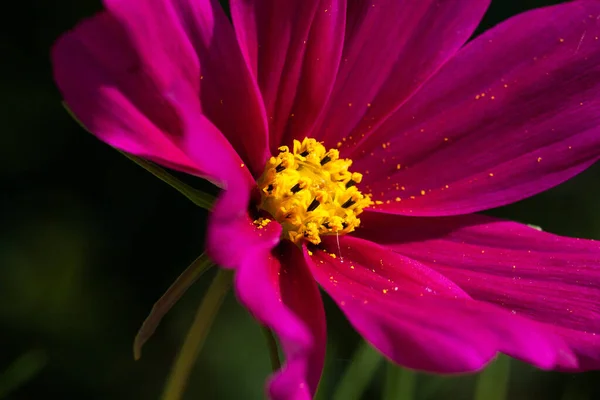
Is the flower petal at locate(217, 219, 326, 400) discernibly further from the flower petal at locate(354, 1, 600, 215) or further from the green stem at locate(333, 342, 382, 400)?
the green stem at locate(333, 342, 382, 400)

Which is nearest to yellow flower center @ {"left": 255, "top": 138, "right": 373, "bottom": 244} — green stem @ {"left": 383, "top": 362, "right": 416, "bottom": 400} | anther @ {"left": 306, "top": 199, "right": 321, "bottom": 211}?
anther @ {"left": 306, "top": 199, "right": 321, "bottom": 211}

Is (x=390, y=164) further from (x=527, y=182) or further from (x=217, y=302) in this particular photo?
(x=217, y=302)

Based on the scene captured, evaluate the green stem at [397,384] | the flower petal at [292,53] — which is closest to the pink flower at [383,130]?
the flower petal at [292,53]

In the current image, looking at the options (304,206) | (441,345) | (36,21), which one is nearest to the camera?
(441,345)

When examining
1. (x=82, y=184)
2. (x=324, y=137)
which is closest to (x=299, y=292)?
(x=324, y=137)

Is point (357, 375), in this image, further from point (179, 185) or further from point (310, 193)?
point (179, 185)

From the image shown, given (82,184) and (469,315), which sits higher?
(469,315)
